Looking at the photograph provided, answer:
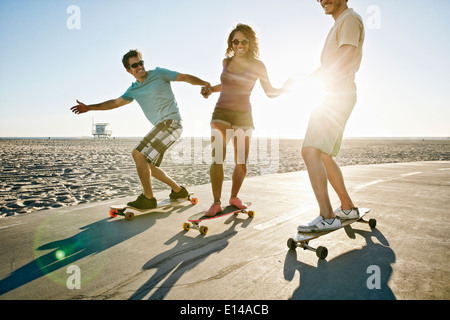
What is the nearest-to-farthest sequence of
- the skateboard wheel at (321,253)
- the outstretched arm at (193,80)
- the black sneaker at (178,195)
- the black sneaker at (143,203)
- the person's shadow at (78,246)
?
the person's shadow at (78,246) → the skateboard wheel at (321,253) → the black sneaker at (143,203) → the outstretched arm at (193,80) → the black sneaker at (178,195)

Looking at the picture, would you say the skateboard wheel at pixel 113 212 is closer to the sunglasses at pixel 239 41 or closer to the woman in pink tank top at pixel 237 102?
the woman in pink tank top at pixel 237 102

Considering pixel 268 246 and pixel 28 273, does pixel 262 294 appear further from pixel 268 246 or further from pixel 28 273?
pixel 28 273

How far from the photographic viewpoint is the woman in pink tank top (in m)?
3.94

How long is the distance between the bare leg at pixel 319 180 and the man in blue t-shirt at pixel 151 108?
8.09 ft

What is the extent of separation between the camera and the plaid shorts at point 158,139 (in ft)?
14.4

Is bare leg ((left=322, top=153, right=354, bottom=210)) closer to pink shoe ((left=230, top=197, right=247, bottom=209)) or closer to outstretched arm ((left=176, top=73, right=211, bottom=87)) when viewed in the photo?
pink shoe ((left=230, top=197, right=247, bottom=209))

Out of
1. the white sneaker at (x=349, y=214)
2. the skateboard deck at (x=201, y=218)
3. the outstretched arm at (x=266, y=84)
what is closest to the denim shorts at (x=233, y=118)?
the outstretched arm at (x=266, y=84)

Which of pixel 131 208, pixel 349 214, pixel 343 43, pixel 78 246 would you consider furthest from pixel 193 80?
pixel 349 214

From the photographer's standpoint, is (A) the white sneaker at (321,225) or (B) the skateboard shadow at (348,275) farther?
(A) the white sneaker at (321,225)

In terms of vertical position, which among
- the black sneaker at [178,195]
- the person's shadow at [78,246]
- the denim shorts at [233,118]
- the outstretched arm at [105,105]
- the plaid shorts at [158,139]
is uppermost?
the outstretched arm at [105,105]

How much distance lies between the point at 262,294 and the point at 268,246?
3.16ft

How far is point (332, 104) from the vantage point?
117 inches
